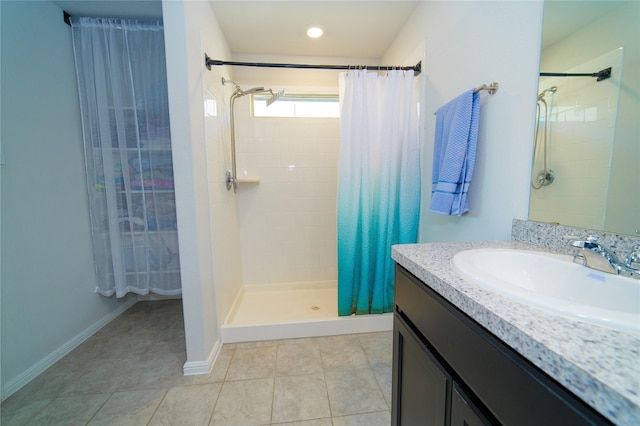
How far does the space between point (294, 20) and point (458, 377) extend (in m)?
2.33

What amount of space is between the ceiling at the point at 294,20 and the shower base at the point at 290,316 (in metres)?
2.32

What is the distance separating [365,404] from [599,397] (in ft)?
4.01

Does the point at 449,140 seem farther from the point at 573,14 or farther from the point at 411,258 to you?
the point at 411,258

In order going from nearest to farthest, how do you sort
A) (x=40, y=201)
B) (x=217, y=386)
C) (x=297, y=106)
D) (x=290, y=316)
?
(x=217, y=386)
(x=40, y=201)
(x=290, y=316)
(x=297, y=106)

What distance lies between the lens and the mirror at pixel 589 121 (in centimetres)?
65

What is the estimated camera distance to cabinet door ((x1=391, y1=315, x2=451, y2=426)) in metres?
0.61

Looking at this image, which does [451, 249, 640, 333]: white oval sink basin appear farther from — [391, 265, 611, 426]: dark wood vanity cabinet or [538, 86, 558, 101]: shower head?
[538, 86, 558, 101]: shower head

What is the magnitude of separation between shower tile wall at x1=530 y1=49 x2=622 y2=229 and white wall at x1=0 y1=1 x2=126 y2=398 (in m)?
2.60

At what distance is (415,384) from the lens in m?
0.74

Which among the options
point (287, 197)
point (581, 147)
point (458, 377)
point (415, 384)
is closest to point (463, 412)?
point (458, 377)

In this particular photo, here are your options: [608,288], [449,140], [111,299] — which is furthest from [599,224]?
[111,299]

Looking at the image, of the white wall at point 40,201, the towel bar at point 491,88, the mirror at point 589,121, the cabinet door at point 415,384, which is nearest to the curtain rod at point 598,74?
the mirror at point 589,121

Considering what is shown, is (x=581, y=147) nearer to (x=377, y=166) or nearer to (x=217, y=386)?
(x=377, y=166)

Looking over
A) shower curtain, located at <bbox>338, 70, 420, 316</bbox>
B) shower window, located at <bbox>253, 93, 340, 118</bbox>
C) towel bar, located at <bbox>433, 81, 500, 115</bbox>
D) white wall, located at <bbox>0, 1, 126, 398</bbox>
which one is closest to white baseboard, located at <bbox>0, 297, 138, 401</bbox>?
white wall, located at <bbox>0, 1, 126, 398</bbox>
